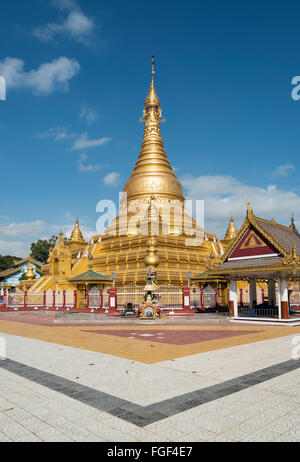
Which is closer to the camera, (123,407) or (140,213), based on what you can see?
(123,407)

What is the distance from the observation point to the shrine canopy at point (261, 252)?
19188 millimetres

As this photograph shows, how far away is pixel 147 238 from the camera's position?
117 feet

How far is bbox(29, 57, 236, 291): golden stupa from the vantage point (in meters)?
35.2

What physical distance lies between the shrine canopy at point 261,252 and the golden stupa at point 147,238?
10.1 m

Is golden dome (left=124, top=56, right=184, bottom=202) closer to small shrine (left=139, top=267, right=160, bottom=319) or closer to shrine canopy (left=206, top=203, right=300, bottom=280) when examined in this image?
small shrine (left=139, top=267, right=160, bottom=319)

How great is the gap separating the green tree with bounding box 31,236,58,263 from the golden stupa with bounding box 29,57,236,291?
1193 inches

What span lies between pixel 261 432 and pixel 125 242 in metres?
34.4

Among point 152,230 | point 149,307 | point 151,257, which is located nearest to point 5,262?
point 152,230

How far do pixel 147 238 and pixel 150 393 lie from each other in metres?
29.3

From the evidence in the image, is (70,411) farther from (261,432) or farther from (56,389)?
(261,432)

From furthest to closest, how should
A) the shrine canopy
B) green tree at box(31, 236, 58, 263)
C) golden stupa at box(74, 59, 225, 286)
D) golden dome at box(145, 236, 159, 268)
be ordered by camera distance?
1. green tree at box(31, 236, 58, 263)
2. golden stupa at box(74, 59, 225, 286)
3. golden dome at box(145, 236, 159, 268)
4. the shrine canopy

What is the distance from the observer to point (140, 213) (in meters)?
42.0

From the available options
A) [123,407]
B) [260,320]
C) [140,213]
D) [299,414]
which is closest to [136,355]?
[123,407]

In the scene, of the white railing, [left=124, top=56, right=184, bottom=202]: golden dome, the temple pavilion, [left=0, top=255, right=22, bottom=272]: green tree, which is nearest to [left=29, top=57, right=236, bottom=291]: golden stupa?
[left=124, top=56, right=184, bottom=202]: golden dome
